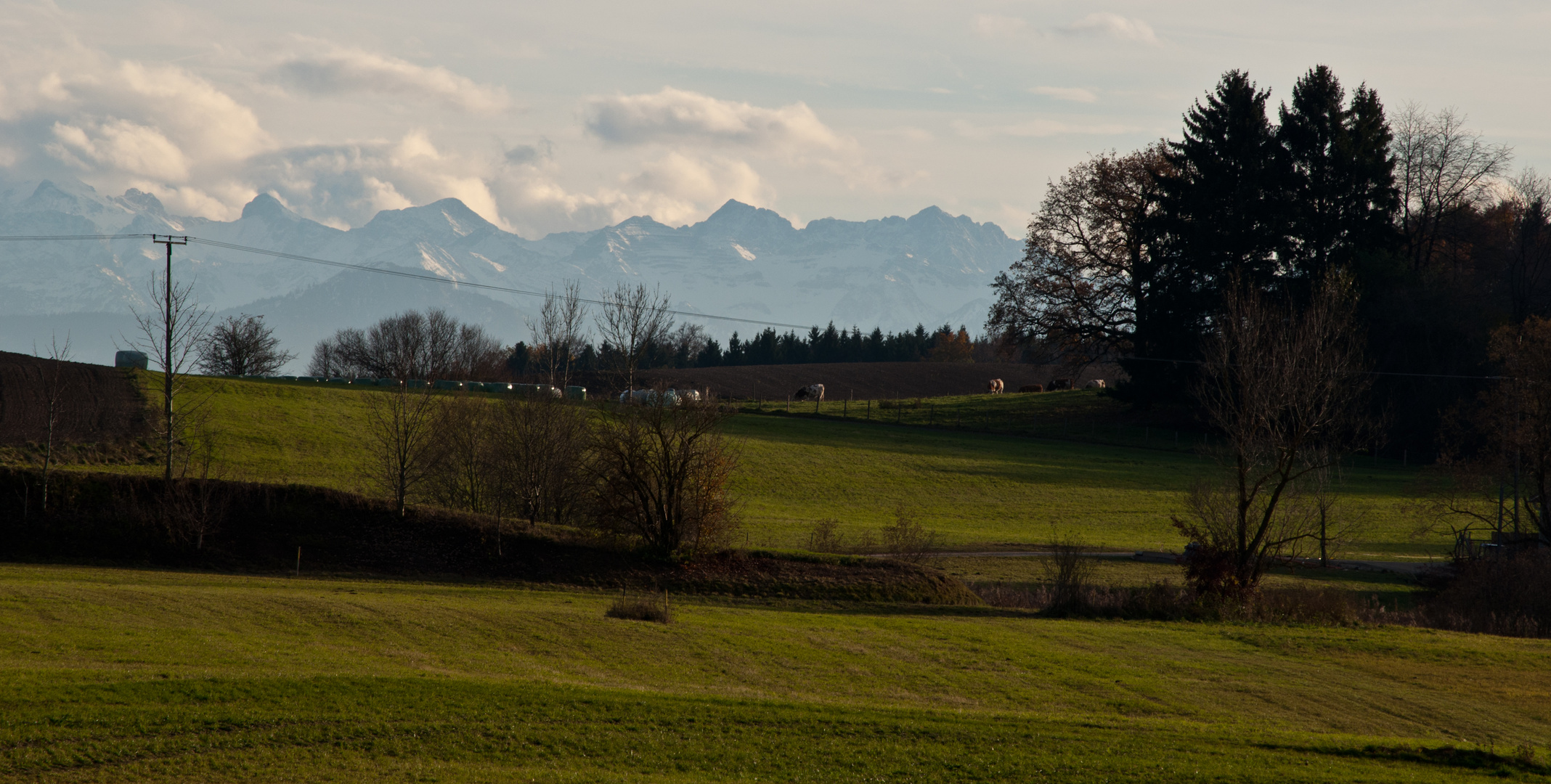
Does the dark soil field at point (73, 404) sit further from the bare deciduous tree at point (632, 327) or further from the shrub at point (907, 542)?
the shrub at point (907, 542)

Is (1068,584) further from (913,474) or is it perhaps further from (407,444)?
(913,474)

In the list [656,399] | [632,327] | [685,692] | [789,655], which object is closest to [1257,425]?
[789,655]

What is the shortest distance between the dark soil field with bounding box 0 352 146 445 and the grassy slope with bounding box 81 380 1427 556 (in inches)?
143

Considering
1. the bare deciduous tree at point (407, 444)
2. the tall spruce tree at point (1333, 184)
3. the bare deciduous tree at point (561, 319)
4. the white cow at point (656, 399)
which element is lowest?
the bare deciduous tree at point (407, 444)

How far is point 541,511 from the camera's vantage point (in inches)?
1437

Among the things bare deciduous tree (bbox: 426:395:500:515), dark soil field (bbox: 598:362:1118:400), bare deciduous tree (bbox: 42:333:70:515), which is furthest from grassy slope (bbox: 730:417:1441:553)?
dark soil field (bbox: 598:362:1118:400)

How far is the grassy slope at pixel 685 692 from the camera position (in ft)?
38.7

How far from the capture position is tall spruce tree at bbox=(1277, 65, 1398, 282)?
208 ft

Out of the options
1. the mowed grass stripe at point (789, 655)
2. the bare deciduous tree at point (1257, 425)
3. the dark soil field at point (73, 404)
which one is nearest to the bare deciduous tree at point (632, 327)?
the mowed grass stripe at point (789, 655)

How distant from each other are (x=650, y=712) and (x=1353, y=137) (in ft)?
218

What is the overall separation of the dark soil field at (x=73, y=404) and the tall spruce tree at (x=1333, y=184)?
64.2 m

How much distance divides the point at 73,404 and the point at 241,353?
43277mm

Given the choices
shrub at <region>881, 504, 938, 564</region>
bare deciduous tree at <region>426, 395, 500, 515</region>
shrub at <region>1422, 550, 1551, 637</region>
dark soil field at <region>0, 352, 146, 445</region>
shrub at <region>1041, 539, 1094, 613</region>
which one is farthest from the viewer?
dark soil field at <region>0, 352, 146, 445</region>

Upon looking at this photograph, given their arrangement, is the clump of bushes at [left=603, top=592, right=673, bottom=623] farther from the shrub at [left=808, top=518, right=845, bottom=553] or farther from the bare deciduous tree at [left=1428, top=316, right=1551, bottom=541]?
the bare deciduous tree at [left=1428, top=316, right=1551, bottom=541]
